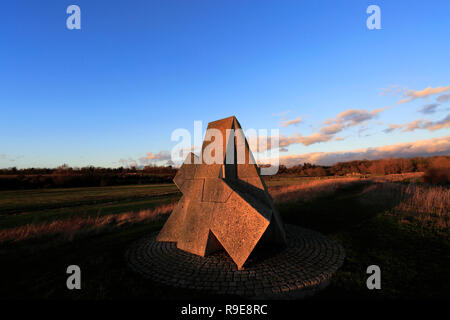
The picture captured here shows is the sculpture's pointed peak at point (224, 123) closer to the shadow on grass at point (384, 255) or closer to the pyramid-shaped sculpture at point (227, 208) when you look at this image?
the pyramid-shaped sculpture at point (227, 208)

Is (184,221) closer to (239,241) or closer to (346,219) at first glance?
(239,241)

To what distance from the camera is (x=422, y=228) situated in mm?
9641

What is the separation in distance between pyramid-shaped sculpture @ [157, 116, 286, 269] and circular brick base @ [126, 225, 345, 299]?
0.47m

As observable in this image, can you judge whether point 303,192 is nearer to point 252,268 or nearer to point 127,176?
point 252,268

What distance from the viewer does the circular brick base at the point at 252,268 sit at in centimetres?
498

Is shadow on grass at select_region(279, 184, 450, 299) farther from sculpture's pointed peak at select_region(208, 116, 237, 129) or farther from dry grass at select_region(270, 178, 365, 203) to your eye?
sculpture's pointed peak at select_region(208, 116, 237, 129)

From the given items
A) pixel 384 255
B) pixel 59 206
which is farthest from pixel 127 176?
pixel 384 255

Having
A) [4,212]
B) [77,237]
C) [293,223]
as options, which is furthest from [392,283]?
[4,212]

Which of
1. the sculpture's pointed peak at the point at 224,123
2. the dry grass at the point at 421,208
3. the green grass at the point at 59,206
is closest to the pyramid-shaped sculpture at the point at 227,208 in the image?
the sculpture's pointed peak at the point at 224,123

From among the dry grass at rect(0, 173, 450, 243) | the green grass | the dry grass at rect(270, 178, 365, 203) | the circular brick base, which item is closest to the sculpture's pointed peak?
the circular brick base

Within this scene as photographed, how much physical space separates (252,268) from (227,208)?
6.70 feet

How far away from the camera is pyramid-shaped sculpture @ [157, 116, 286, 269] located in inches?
238

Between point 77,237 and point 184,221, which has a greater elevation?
point 184,221
